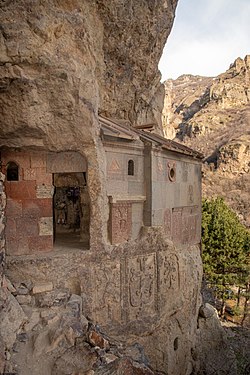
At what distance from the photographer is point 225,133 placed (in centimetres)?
4156

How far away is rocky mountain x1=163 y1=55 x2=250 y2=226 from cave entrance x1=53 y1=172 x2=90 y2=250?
65.2 feet

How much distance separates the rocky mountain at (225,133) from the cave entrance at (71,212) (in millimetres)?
19882

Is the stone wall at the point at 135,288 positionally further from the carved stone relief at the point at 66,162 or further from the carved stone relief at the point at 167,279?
the carved stone relief at the point at 66,162

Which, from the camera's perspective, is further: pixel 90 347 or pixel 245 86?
pixel 245 86

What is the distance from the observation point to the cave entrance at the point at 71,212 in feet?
27.9

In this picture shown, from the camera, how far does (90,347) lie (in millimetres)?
5102

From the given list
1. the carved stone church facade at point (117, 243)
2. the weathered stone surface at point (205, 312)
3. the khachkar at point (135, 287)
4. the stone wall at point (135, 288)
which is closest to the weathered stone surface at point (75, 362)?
the stone wall at point (135, 288)

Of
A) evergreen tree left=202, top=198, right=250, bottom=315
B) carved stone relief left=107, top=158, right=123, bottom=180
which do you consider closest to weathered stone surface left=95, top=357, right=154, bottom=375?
carved stone relief left=107, top=158, right=123, bottom=180

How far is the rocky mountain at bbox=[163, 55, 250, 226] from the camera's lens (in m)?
33.6

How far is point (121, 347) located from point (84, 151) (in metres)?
3.99

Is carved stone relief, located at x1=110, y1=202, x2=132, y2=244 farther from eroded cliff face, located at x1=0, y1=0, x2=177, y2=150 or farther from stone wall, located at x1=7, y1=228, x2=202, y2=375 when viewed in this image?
eroded cliff face, located at x1=0, y1=0, x2=177, y2=150

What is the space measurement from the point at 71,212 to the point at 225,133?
33640 millimetres

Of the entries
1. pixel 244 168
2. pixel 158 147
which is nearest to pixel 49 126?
pixel 158 147

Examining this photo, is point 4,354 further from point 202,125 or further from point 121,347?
point 202,125
